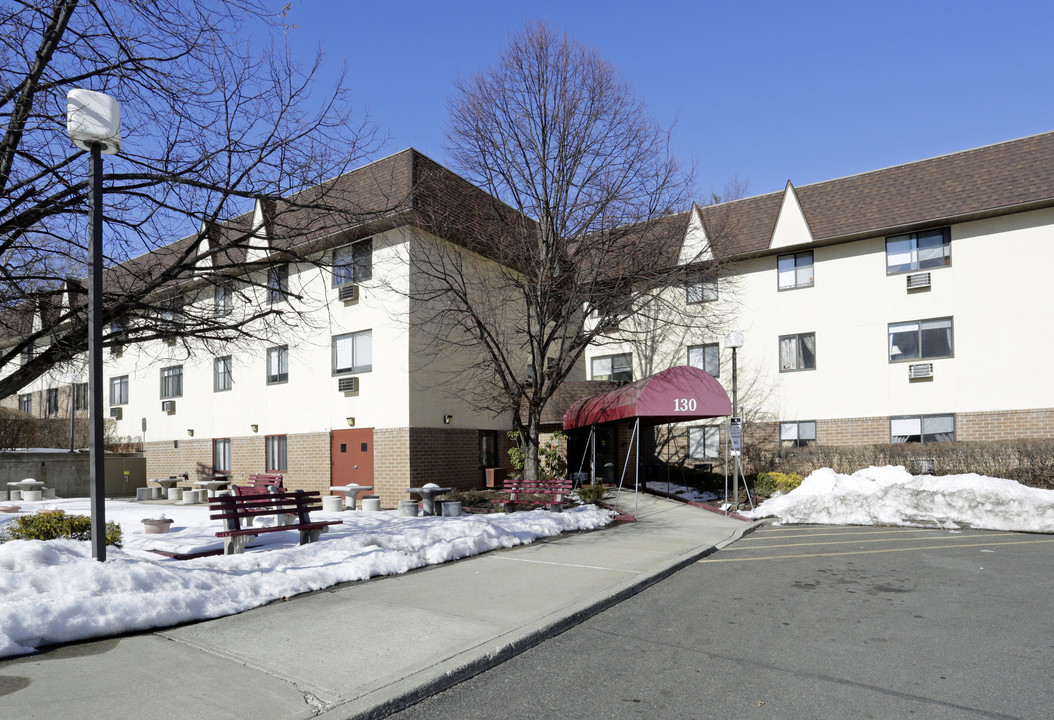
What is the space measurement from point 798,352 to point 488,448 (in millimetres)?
11077

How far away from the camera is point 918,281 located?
22.3 meters

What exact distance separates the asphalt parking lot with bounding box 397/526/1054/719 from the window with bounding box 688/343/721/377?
50.2ft

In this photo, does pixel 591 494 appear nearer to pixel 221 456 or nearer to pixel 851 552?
pixel 851 552

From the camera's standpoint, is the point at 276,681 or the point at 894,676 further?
the point at 894,676

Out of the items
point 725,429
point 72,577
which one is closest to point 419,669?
point 72,577

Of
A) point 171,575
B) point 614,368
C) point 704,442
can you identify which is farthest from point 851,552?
point 614,368

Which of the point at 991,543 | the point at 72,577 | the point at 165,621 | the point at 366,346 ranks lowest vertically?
the point at 991,543

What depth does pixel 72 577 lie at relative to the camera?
258 inches

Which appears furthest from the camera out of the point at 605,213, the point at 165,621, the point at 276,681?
the point at 605,213

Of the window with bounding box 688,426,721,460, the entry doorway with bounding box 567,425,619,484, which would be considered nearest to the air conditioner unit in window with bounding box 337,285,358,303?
the entry doorway with bounding box 567,425,619,484

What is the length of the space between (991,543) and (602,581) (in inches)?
330

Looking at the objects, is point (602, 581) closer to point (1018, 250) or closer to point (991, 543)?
point (991, 543)

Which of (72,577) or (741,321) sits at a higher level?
(741,321)

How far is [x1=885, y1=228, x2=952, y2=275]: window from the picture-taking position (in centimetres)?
2205
